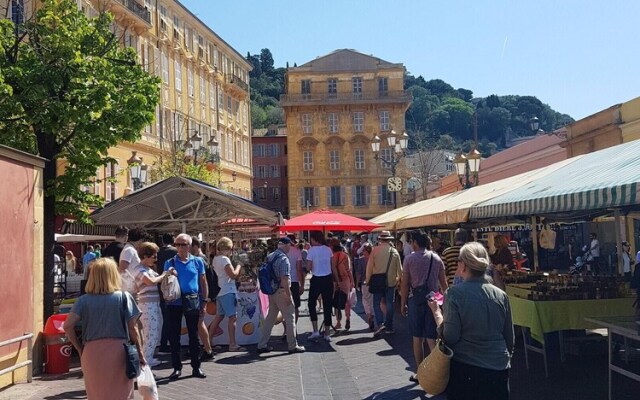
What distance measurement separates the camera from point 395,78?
65000 mm

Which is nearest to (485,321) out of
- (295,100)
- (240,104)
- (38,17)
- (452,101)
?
(38,17)

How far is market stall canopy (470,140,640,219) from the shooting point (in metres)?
6.98

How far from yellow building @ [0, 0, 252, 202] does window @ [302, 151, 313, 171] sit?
5.44 metres

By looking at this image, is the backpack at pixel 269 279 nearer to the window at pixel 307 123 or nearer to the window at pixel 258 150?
the window at pixel 307 123

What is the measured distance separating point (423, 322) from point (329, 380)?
1.49 meters

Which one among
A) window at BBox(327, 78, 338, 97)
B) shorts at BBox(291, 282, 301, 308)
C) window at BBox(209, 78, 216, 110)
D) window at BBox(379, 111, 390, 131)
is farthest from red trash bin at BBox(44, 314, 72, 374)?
window at BBox(327, 78, 338, 97)

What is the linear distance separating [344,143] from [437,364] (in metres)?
59.8

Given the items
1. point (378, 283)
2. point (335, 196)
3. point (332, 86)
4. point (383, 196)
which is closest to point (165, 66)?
point (332, 86)

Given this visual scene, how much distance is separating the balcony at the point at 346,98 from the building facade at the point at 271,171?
1652 centimetres

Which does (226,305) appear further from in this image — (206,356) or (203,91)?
(203,91)

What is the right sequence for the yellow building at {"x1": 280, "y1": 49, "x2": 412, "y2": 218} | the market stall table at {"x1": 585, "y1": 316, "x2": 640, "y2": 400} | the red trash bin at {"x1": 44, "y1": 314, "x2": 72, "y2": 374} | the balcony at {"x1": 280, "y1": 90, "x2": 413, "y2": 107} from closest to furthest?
the market stall table at {"x1": 585, "y1": 316, "x2": 640, "y2": 400} → the red trash bin at {"x1": 44, "y1": 314, "x2": 72, "y2": 374} → the balcony at {"x1": 280, "y1": 90, "x2": 413, "y2": 107} → the yellow building at {"x1": 280, "y1": 49, "x2": 412, "y2": 218}

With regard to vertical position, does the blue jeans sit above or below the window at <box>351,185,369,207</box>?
below

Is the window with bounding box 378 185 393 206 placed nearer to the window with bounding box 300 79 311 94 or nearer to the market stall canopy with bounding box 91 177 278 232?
the window with bounding box 300 79 311 94

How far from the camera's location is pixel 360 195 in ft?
211
